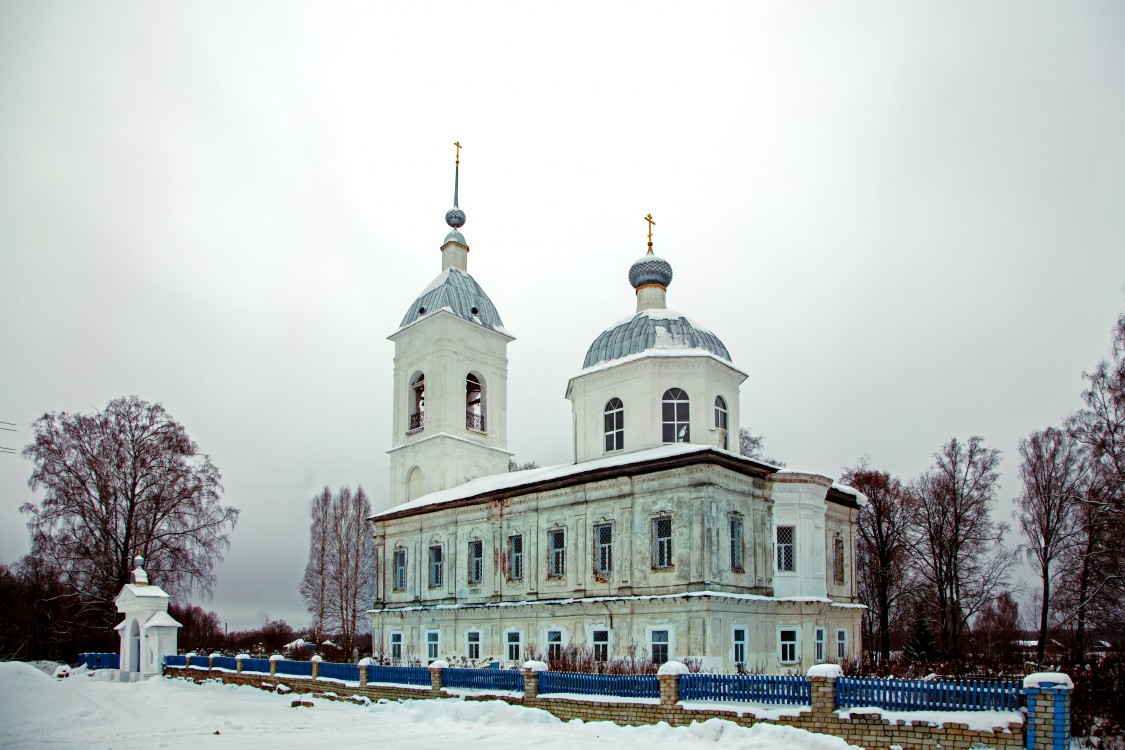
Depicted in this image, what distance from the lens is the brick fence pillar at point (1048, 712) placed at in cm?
1162

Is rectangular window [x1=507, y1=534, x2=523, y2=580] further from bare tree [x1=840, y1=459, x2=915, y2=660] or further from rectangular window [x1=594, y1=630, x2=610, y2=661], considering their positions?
bare tree [x1=840, y1=459, x2=915, y2=660]

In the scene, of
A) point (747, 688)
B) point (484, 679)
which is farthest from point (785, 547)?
point (484, 679)

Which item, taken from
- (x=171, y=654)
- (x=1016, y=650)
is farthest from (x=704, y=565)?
(x=171, y=654)

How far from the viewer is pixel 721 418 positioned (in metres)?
26.5

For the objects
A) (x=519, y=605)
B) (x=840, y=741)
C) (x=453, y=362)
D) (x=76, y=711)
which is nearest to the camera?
(x=840, y=741)

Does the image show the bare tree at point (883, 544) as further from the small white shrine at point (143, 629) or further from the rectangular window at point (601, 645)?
the small white shrine at point (143, 629)

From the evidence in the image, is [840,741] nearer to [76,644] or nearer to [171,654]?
[171,654]

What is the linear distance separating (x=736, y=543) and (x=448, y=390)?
1522 cm

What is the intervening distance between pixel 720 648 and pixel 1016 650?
18.8 m

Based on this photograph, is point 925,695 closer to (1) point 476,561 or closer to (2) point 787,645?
(2) point 787,645

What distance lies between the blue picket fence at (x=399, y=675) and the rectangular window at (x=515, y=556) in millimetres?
5902

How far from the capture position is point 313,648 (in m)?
39.3

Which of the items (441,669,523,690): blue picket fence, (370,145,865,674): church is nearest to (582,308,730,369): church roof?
(370,145,865,674): church

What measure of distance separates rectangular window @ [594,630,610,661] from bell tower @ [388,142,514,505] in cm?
1178
